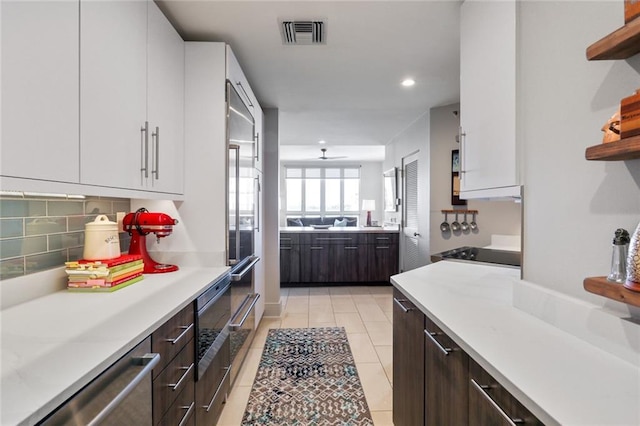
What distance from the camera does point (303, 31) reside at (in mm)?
2076

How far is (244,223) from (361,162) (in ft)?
23.8

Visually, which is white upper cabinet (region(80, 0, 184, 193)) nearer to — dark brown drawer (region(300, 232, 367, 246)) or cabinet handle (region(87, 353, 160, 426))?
cabinet handle (region(87, 353, 160, 426))

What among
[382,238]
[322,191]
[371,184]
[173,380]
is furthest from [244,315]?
[371,184]

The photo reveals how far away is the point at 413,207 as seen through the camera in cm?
450

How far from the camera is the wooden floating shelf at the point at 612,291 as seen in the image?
737 millimetres

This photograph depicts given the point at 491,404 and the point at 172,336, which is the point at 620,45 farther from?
the point at 172,336

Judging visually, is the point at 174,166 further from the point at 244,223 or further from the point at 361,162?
the point at 361,162

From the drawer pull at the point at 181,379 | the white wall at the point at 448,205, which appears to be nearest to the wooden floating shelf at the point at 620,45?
the drawer pull at the point at 181,379

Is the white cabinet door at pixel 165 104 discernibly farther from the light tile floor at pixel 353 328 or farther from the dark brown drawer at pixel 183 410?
the light tile floor at pixel 353 328

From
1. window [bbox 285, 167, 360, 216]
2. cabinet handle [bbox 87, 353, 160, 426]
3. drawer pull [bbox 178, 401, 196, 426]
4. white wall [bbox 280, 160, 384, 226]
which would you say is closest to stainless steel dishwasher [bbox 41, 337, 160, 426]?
cabinet handle [bbox 87, 353, 160, 426]

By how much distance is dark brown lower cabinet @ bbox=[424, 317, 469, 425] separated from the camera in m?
1.01

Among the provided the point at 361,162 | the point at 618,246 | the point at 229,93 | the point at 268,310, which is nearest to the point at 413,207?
the point at 268,310

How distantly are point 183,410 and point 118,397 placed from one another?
1.98ft

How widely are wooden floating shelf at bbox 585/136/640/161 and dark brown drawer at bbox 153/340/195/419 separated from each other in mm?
1506
